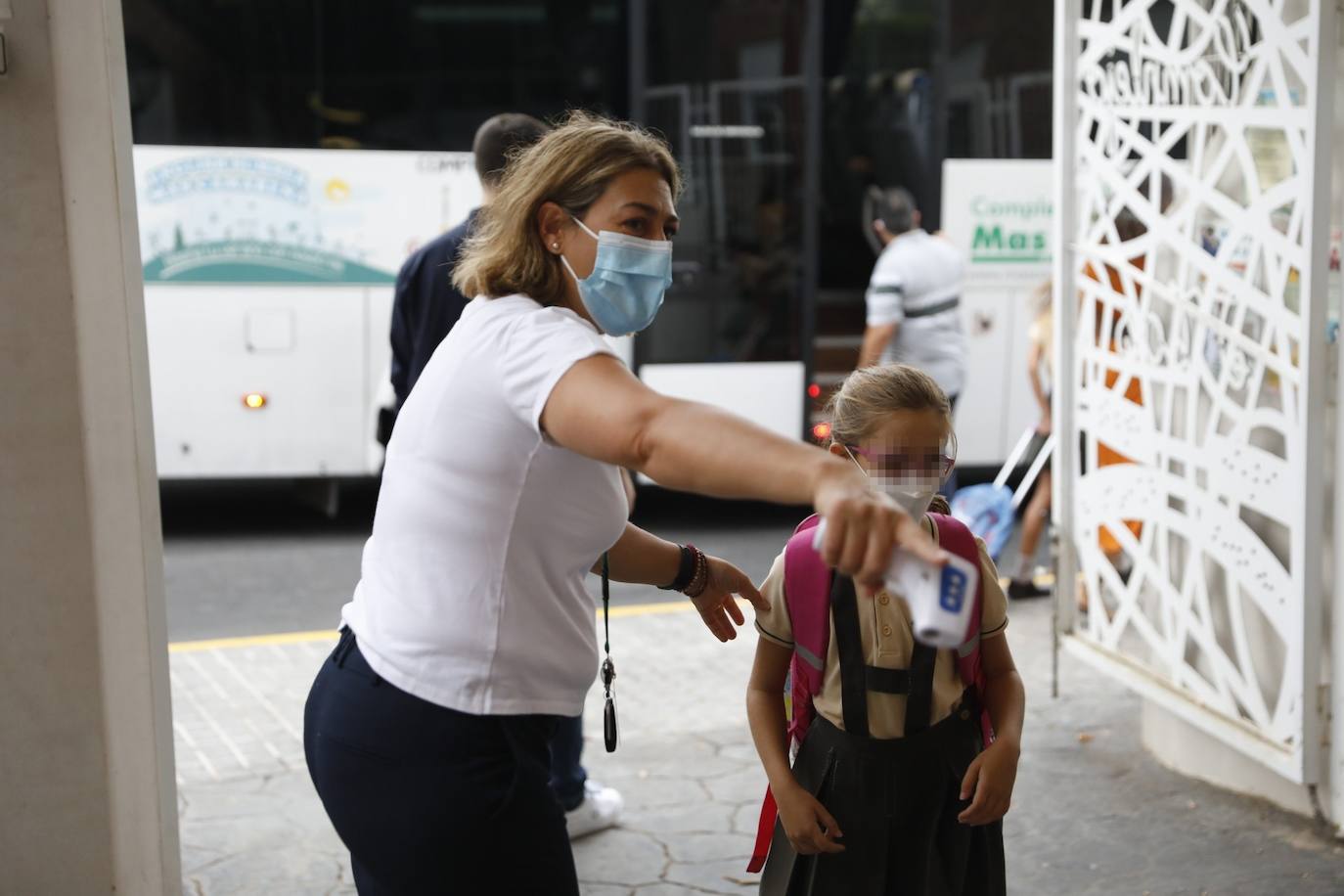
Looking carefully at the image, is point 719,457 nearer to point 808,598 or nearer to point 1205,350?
point 808,598

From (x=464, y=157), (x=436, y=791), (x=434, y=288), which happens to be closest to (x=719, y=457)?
(x=436, y=791)

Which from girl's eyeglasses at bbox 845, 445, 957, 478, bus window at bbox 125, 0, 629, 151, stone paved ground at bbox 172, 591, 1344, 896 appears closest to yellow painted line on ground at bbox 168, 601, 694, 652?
stone paved ground at bbox 172, 591, 1344, 896

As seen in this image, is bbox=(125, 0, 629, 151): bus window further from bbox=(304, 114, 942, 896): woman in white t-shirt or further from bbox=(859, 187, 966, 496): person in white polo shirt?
bbox=(304, 114, 942, 896): woman in white t-shirt

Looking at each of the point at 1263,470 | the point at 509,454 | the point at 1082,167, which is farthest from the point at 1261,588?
the point at 509,454

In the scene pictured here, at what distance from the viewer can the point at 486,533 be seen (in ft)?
6.85

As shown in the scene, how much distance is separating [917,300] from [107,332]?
5395mm

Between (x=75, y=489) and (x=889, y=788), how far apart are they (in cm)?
183

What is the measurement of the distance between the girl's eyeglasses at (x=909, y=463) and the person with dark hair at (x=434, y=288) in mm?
1828

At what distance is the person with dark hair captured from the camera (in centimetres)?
420

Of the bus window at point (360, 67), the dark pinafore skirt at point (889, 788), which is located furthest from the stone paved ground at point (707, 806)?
the bus window at point (360, 67)

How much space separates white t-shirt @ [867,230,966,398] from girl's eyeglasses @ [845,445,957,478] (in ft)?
17.9

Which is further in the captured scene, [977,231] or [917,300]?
[977,231]

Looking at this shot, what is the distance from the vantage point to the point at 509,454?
6.70 ft

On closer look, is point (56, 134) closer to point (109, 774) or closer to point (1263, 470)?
point (109, 774)
